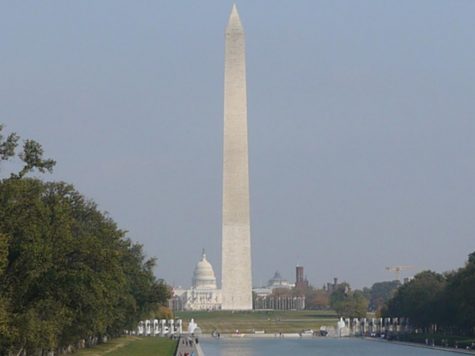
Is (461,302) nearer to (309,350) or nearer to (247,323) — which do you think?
(309,350)

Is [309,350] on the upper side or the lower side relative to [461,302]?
lower

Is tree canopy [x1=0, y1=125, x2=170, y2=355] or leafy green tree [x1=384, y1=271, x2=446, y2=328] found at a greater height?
leafy green tree [x1=384, y1=271, x2=446, y2=328]

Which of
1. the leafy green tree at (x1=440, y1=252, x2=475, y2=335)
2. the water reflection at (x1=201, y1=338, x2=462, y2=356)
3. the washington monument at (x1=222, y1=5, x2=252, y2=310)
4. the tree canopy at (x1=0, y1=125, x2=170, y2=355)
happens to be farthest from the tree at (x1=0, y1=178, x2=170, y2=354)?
the washington monument at (x1=222, y1=5, x2=252, y2=310)

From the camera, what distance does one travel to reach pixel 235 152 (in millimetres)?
107812

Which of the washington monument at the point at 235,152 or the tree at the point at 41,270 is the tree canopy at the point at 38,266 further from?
the washington monument at the point at 235,152

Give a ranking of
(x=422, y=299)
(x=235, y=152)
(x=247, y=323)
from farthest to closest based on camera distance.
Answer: (x=247, y=323), (x=235, y=152), (x=422, y=299)

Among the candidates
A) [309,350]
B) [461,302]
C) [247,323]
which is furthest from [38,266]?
[247,323]

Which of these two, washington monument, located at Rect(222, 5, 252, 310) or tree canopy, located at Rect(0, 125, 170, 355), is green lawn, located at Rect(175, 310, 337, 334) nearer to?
washington monument, located at Rect(222, 5, 252, 310)

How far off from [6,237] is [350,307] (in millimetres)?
119362

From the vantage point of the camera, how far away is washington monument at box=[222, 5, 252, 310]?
107188 millimetres

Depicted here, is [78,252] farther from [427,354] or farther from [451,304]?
[451,304]

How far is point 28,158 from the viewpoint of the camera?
3897 cm

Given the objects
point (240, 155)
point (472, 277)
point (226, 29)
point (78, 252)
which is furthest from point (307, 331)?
point (78, 252)

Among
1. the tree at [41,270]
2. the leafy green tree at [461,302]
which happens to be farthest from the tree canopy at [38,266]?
the leafy green tree at [461,302]
